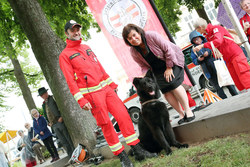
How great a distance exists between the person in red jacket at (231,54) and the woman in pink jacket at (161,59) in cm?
119

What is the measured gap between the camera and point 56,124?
7621 mm

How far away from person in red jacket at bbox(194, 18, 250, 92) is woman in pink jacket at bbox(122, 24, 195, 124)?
1185 millimetres

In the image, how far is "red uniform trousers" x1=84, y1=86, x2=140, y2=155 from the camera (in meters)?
3.94

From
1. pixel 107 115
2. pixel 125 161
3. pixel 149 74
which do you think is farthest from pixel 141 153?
pixel 149 74

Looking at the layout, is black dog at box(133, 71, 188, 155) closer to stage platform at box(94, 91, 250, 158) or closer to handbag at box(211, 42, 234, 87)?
stage platform at box(94, 91, 250, 158)

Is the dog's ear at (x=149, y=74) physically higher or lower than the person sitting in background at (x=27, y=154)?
higher

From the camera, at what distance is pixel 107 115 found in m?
4.00

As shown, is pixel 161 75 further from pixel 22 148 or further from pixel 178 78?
pixel 22 148

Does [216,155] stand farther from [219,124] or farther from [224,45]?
[224,45]

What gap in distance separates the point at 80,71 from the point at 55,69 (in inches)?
129

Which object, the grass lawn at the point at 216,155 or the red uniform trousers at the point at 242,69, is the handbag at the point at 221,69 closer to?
the red uniform trousers at the point at 242,69

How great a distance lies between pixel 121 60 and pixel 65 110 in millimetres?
2377

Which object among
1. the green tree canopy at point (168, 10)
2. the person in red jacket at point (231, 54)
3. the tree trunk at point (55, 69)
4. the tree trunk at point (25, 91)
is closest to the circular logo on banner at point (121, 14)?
the person in red jacket at point (231, 54)

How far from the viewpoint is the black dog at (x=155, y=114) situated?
3.84m
